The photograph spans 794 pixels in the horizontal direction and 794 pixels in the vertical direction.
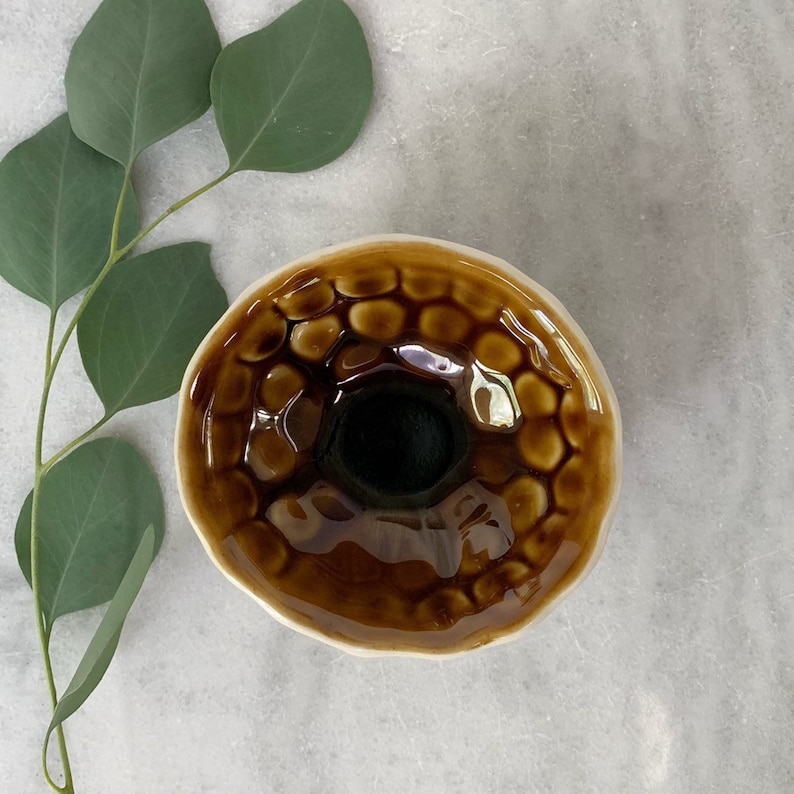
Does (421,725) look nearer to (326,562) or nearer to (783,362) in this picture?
(326,562)

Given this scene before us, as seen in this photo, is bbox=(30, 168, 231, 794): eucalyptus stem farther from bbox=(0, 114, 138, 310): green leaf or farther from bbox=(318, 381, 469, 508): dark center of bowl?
bbox=(318, 381, 469, 508): dark center of bowl

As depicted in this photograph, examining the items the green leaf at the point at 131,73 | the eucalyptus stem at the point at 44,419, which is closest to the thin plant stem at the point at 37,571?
the eucalyptus stem at the point at 44,419

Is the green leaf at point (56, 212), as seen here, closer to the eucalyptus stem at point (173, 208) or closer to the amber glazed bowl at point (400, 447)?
the eucalyptus stem at point (173, 208)

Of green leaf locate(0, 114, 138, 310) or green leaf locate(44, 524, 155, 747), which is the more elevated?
green leaf locate(0, 114, 138, 310)

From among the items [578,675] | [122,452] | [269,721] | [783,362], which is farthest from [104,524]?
[783,362]

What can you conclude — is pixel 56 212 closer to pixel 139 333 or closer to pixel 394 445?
pixel 139 333

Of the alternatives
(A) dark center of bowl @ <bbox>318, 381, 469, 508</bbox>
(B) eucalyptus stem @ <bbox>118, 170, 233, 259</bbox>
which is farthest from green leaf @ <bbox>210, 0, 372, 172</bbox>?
(A) dark center of bowl @ <bbox>318, 381, 469, 508</bbox>
